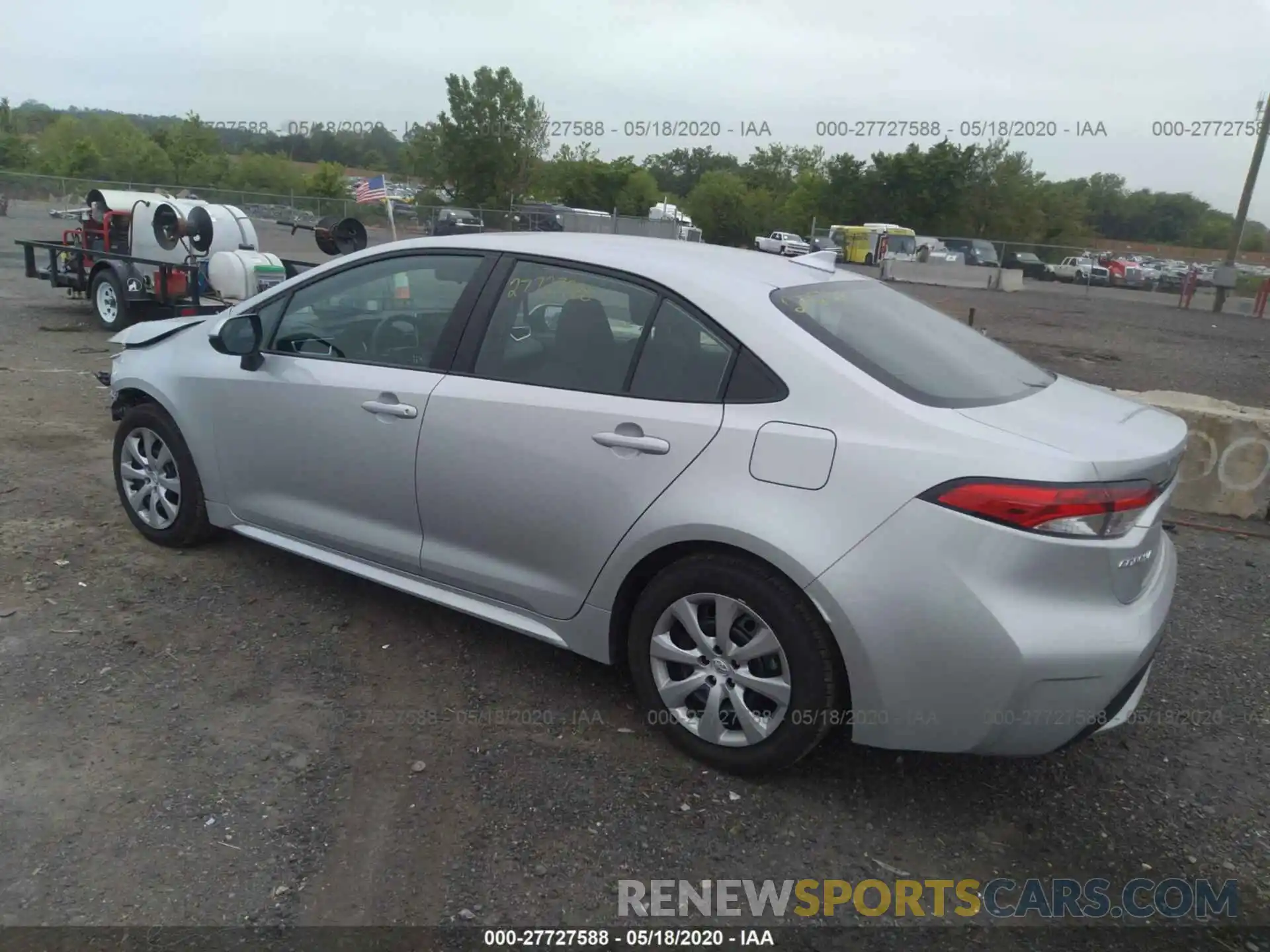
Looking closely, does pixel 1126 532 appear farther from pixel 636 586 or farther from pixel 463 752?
pixel 463 752

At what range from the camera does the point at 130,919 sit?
92.9 inches

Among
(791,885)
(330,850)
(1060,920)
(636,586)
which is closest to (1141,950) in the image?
(1060,920)

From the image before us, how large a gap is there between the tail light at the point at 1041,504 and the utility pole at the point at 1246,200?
99.6 feet

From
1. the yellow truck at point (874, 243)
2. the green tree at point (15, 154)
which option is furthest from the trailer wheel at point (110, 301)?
the green tree at point (15, 154)

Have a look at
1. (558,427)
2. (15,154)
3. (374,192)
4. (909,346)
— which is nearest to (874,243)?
(374,192)

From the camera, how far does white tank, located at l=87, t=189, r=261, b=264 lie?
1156 cm

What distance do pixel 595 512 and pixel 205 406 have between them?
7.06 feet

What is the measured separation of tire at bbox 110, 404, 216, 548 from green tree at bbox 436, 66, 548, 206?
46579 mm

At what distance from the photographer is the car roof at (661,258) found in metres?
3.21

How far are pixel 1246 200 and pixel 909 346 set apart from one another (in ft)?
102

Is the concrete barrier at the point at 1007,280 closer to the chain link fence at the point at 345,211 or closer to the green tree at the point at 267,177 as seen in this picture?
the chain link fence at the point at 345,211

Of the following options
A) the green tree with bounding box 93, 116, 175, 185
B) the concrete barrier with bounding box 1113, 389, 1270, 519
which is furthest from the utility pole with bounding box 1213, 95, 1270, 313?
the green tree with bounding box 93, 116, 175, 185

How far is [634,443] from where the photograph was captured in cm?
301

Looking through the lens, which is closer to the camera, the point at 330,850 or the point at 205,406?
the point at 330,850
